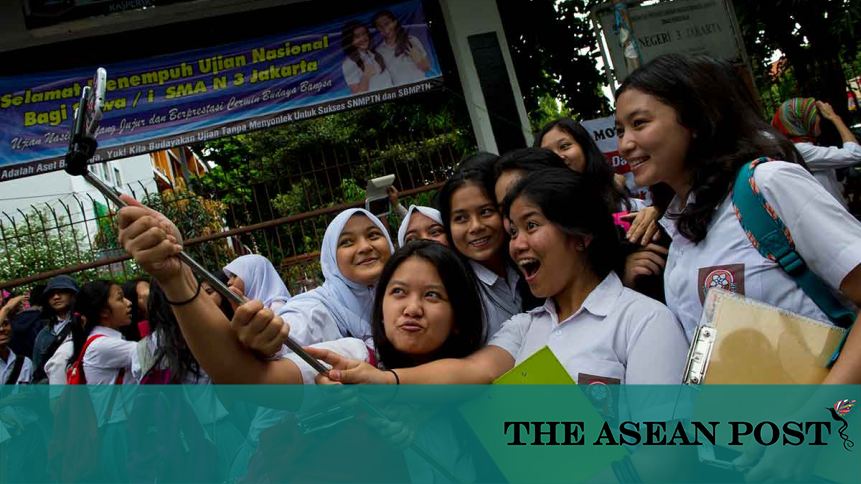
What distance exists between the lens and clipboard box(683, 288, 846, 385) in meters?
1.46

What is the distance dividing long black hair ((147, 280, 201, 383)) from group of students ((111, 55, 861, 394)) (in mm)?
813

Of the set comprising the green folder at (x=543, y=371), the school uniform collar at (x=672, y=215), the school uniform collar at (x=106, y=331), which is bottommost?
the green folder at (x=543, y=371)

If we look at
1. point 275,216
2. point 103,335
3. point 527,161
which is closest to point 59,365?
point 103,335

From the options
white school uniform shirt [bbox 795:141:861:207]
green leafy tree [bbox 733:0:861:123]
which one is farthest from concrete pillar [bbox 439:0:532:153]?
green leafy tree [bbox 733:0:861:123]

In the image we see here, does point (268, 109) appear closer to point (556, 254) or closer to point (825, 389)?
point (556, 254)

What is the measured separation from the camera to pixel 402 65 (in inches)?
229

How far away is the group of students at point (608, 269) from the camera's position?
1508 millimetres

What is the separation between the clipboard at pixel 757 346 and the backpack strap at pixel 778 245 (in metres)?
0.07

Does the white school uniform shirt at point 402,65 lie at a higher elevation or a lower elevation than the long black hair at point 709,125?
higher

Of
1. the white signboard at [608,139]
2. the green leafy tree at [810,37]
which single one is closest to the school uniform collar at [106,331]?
the white signboard at [608,139]

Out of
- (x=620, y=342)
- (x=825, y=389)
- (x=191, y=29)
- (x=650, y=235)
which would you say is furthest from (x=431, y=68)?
(x=825, y=389)

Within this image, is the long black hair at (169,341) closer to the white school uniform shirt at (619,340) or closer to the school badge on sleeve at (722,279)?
the white school uniform shirt at (619,340)

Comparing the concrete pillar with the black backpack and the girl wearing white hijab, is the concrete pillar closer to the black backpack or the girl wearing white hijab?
the girl wearing white hijab

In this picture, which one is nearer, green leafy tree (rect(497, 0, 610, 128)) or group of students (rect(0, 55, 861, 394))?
group of students (rect(0, 55, 861, 394))
